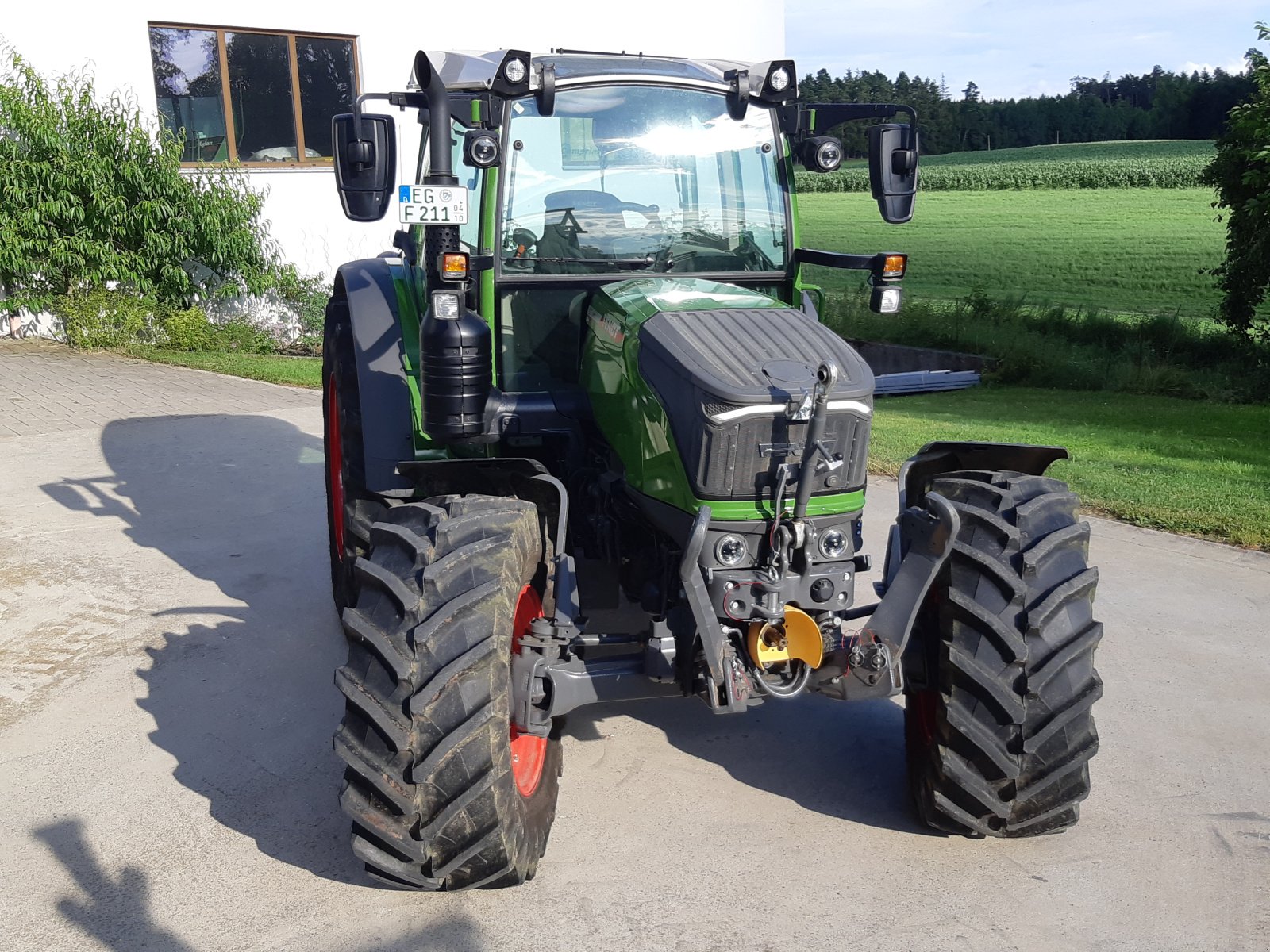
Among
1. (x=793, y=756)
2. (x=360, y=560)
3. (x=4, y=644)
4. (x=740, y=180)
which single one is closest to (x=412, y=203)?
(x=360, y=560)

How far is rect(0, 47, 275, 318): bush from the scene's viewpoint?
12.4 meters

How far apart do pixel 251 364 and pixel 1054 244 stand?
83.7 ft

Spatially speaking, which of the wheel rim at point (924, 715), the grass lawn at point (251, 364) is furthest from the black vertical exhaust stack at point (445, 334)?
the grass lawn at point (251, 364)

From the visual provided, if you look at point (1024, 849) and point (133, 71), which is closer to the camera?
point (1024, 849)

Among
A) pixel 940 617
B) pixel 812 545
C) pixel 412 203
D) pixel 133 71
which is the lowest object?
pixel 940 617

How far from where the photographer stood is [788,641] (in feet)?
11.5

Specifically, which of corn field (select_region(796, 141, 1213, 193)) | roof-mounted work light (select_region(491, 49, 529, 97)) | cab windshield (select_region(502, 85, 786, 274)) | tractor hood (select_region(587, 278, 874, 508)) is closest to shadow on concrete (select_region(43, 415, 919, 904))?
tractor hood (select_region(587, 278, 874, 508))

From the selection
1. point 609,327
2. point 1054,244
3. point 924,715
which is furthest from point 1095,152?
point 924,715

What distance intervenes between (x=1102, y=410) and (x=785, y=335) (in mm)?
9111

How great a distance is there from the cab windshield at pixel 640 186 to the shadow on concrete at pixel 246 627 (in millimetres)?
1926

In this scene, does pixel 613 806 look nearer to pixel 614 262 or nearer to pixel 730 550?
pixel 730 550

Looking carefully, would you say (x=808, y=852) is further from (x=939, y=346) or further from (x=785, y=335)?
(x=939, y=346)

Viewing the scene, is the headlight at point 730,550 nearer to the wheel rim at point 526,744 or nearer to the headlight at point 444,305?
the wheel rim at point 526,744

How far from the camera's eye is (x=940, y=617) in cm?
359
